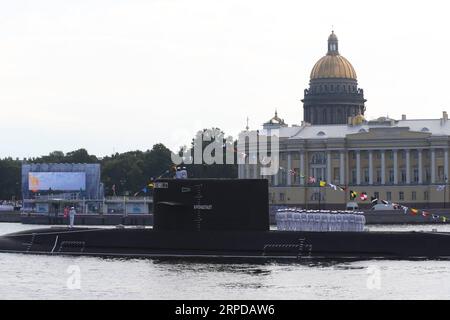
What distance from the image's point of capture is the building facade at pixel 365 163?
388 ft

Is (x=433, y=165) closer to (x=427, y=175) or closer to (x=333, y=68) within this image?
(x=427, y=175)

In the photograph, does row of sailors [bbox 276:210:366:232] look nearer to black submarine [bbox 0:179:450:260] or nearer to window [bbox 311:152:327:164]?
black submarine [bbox 0:179:450:260]

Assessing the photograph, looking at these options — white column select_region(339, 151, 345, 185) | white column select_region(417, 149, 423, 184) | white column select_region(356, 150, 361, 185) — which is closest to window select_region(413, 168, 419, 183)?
white column select_region(417, 149, 423, 184)

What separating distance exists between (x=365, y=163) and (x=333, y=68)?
27.1 meters

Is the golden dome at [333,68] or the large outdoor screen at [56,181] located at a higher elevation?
the golden dome at [333,68]

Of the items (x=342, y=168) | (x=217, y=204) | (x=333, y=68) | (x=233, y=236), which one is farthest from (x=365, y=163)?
(x=233, y=236)

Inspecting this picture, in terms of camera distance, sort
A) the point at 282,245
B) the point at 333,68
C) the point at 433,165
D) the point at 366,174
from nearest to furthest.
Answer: the point at 282,245
the point at 433,165
the point at 366,174
the point at 333,68

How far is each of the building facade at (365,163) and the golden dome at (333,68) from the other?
17.1 m

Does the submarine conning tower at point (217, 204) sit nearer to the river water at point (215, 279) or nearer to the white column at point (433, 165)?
the river water at point (215, 279)

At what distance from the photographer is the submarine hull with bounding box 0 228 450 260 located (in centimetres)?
4453

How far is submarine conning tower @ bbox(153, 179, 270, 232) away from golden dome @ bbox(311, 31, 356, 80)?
331ft

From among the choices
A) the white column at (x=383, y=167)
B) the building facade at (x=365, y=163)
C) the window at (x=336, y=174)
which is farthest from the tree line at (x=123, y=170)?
the white column at (x=383, y=167)

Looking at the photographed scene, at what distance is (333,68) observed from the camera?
14588cm
